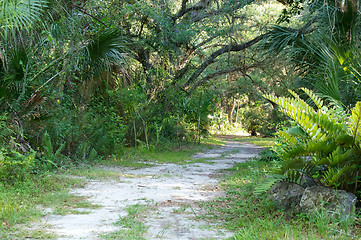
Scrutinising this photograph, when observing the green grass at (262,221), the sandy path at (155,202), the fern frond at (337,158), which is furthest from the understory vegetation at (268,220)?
the fern frond at (337,158)

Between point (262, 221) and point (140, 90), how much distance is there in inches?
345

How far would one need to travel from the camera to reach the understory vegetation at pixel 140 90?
4.27 metres

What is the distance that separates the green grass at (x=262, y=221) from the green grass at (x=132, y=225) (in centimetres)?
76

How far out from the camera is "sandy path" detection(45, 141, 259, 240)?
3.61m

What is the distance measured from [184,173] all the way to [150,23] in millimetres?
6563

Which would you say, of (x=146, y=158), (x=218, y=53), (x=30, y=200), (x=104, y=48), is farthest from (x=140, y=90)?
(x=30, y=200)

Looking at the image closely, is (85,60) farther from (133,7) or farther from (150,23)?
(150,23)

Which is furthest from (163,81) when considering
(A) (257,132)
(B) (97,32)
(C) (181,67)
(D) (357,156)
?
(A) (257,132)

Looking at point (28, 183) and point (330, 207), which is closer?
point (330, 207)

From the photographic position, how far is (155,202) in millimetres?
4953

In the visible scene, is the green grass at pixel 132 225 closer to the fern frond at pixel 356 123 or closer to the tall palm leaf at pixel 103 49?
the fern frond at pixel 356 123

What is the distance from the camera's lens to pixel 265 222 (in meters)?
3.77

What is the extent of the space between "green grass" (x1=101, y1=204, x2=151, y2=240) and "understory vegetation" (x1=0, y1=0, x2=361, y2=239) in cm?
100

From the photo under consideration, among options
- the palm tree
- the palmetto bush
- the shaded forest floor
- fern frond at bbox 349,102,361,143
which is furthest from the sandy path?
the palm tree
